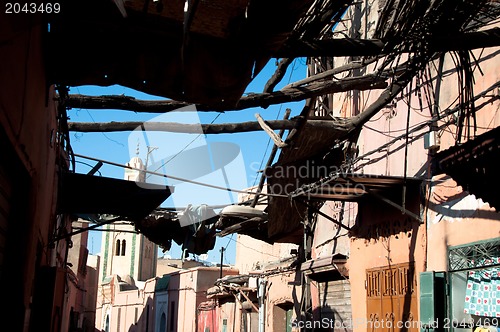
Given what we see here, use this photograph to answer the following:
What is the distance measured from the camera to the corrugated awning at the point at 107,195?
9023mm

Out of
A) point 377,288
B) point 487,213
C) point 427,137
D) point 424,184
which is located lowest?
point 377,288

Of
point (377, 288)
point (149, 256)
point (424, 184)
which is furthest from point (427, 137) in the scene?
point (149, 256)

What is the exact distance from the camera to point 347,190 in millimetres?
9180

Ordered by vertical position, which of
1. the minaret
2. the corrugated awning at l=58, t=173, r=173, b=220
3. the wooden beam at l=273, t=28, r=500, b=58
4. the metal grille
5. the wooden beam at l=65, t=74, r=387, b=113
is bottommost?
the metal grille

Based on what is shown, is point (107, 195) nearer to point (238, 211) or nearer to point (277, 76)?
point (238, 211)

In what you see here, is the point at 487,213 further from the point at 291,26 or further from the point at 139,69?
the point at 139,69

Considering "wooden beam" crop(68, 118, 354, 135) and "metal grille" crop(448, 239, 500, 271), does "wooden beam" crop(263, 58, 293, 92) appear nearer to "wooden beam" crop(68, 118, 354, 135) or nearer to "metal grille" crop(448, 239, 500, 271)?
"wooden beam" crop(68, 118, 354, 135)

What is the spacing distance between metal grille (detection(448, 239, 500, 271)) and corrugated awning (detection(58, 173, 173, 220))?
169 inches

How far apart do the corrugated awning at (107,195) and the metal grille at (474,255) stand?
429cm

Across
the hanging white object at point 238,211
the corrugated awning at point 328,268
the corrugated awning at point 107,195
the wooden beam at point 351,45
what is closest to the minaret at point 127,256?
the hanging white object at point 238,211

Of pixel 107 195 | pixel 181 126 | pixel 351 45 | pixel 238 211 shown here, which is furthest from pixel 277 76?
pixel 238 211

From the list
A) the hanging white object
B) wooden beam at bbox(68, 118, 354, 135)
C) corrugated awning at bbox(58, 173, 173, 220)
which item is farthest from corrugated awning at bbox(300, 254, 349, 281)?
wooden beam at bbox(68, 118, 354, 135)

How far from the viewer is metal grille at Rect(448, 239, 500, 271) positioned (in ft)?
22.4

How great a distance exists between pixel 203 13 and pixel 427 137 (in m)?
5.10
